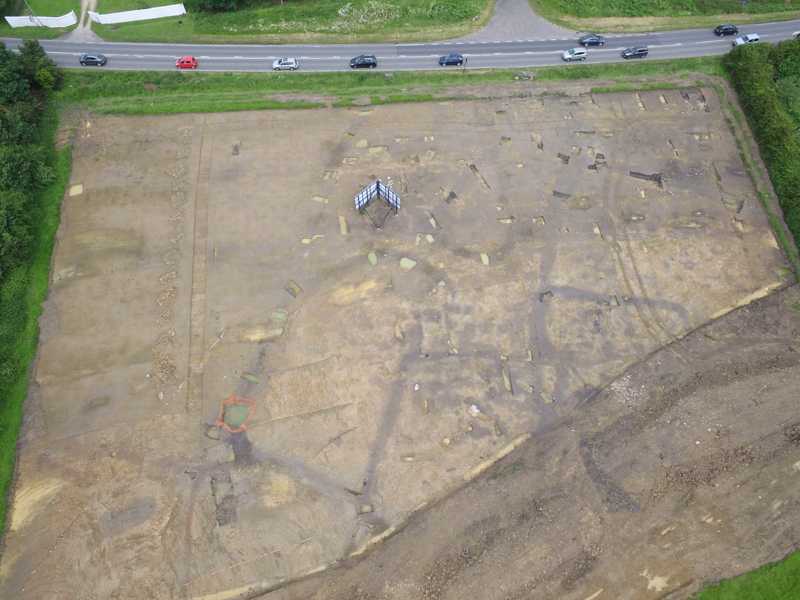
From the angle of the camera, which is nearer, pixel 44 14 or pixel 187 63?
pixel 187 63

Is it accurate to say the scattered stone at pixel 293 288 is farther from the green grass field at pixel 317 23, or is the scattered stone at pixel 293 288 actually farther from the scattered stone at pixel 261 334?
the green grass field at pixel 317 23

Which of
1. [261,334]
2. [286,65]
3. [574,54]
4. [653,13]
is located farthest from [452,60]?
[261,334]

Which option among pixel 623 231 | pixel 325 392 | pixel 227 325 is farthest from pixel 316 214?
pixel 623 231

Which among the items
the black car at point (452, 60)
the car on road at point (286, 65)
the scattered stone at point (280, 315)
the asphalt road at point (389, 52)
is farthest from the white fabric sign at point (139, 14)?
the scattered stone at point (280, 315)

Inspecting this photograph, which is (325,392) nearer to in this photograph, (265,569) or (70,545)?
(265,569)

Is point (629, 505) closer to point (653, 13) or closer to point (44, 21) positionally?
point (653, 13)

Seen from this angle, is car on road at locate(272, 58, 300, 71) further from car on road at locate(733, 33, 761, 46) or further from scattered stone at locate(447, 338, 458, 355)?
car on road at locate(733, 33, 761, 46)
